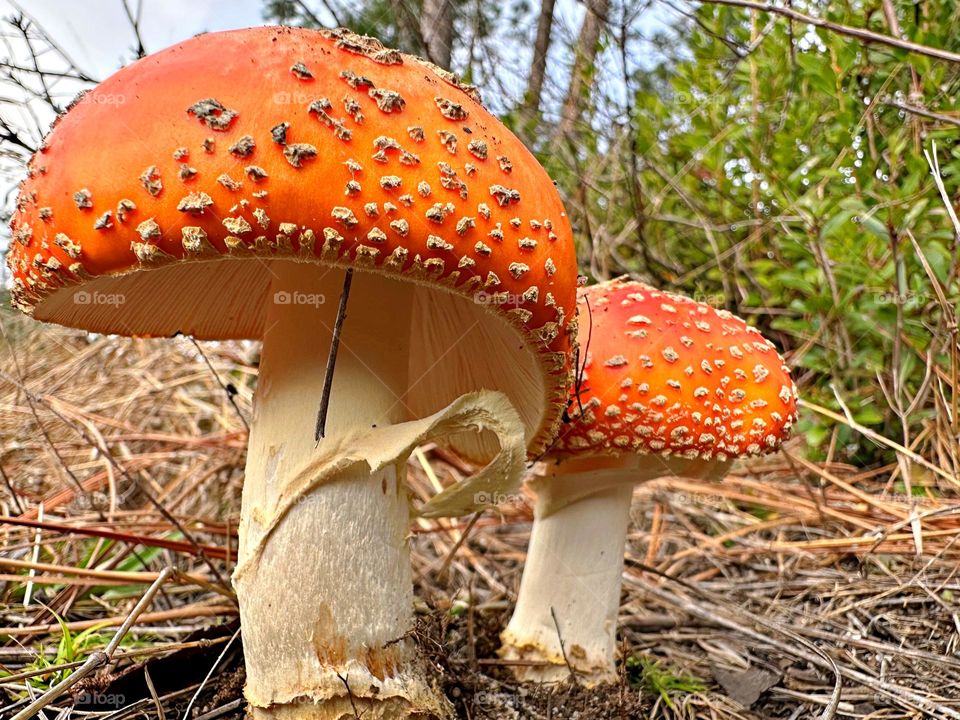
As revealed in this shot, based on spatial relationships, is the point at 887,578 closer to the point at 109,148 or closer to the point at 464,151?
the point at 464,151

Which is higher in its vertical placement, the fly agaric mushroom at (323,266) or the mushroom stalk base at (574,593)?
the fly agaric mushroom at (323,266)

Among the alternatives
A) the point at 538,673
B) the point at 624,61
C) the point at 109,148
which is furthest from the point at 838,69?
the point at 109,148

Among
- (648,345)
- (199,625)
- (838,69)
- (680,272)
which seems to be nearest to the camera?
(648,345)

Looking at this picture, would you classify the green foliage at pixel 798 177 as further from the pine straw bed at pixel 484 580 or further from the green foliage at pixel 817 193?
the pine straw bed at pixel 484 580

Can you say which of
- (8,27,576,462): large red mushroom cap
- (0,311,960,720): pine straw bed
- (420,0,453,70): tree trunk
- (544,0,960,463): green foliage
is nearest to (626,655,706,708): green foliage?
(0,311,960,720): pine straw bed

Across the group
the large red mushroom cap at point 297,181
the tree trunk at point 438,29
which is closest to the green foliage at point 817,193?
the tree trunk at point 438,29

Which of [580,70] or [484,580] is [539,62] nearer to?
[580,70]
